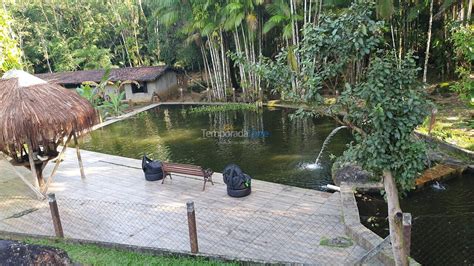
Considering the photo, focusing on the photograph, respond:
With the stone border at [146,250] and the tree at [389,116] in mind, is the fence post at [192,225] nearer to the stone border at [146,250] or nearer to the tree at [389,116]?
the stone border at [146,250]

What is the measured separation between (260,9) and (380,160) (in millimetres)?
18930

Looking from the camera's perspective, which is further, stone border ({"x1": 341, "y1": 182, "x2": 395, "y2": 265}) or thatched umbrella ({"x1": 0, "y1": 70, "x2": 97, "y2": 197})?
thatched umbrella ({"x1": 0, "y1": 70, "x2": 97, "y2": 197})

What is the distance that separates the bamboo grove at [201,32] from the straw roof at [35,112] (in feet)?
16.4

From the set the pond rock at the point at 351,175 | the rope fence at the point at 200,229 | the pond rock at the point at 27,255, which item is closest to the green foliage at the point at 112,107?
the rope fence at the point at 200,229

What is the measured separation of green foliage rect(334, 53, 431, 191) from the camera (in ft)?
14.5

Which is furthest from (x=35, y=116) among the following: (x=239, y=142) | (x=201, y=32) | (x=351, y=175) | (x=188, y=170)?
(x=201, y=32)

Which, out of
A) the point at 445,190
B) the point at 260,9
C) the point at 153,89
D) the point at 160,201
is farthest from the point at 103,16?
the point at 445,190

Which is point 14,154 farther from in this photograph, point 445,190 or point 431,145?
point 445,190

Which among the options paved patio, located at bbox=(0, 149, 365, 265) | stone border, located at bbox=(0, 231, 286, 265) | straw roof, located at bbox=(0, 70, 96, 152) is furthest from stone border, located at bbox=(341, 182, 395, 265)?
straw roof, located at bbox=(0, 70, 96, 152)

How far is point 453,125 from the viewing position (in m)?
13.4

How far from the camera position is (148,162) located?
10.6 m

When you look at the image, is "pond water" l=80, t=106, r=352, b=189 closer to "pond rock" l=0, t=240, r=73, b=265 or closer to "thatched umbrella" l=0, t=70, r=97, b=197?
"thatched umbrella" l=0, t=70, r=97, b=197

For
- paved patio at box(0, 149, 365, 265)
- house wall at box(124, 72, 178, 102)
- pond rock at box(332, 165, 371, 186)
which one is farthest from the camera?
house wall at box(124, 72, 178, 102)

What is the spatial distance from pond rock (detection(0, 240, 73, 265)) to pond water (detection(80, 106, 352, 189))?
6.37 m
